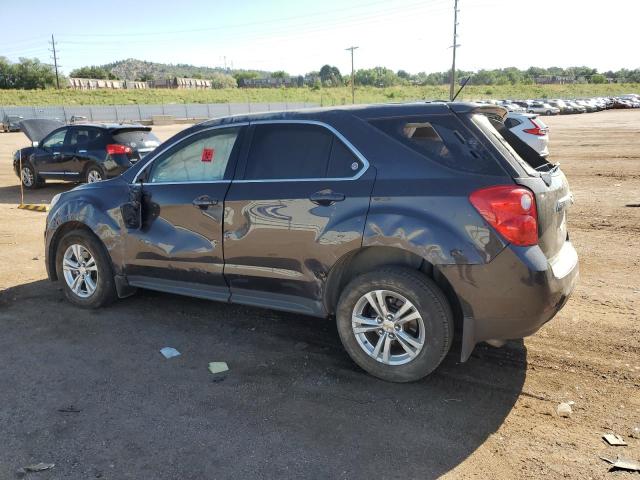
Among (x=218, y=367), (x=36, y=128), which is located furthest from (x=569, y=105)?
(x=218, y=367)

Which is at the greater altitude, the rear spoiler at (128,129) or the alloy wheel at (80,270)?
the rear spoiler at (128,129)

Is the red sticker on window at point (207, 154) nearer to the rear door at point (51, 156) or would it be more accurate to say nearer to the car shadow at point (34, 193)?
the car shadow at point (34, 193)

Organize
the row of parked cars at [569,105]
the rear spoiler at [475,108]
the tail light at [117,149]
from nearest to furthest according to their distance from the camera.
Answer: the rear spoiler at [475,108] < the tail light at [117,149] < the row of parked cars at [569,105]

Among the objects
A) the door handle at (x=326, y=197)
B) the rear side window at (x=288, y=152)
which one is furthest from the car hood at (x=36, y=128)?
the door handle at (x=326, y=197)

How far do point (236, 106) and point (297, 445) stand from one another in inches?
2441

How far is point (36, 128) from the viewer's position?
15.5 meters

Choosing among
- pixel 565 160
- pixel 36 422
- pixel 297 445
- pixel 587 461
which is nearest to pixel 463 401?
pixel 587 461

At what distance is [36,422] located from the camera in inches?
129

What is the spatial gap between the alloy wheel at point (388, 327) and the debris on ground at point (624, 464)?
4.01 ft

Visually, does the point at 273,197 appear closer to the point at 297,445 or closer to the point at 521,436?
the point at 297,445

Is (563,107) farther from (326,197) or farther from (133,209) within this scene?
(326,197)

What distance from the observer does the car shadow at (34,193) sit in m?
12.2

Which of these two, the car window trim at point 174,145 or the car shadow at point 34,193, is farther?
the car shadow at point 34,193

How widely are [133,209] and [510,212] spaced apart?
3.23 metres
